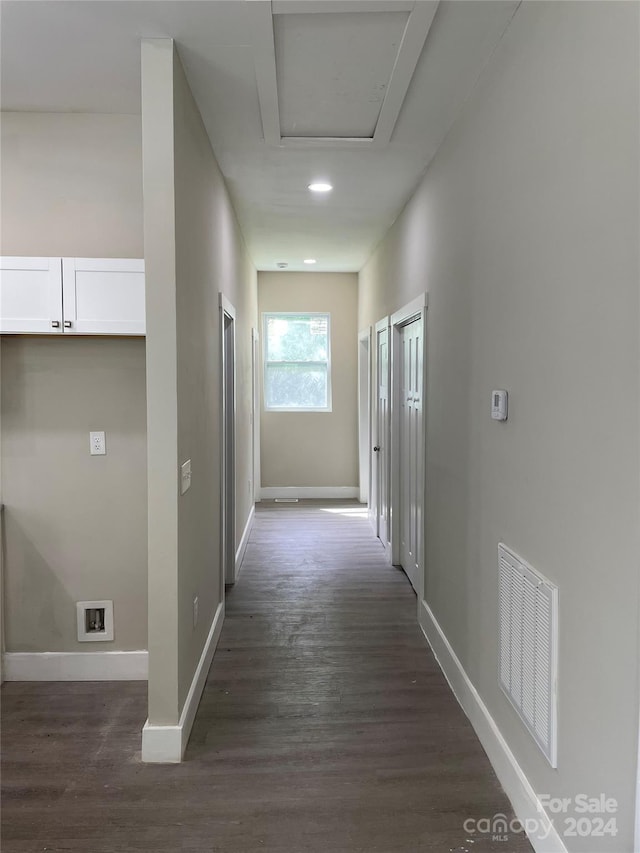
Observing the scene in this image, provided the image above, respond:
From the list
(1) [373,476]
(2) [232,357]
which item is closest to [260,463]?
(1) [373,476]

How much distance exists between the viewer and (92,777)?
1.96 metres

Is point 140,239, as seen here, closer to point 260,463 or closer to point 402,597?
point 402,597

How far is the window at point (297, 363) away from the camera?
261 inches

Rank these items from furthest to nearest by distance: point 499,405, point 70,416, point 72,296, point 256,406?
point 256,406 < point 70,416 < point 72,296 < point 499,405

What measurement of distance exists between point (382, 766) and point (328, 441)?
4.79m

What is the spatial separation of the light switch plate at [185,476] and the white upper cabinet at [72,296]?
60 cm

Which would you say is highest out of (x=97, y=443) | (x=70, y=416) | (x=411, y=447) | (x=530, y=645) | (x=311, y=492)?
(x=70, y=416)

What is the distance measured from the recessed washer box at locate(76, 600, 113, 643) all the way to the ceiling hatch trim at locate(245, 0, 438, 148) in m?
2.38

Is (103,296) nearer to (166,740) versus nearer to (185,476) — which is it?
(185,476)

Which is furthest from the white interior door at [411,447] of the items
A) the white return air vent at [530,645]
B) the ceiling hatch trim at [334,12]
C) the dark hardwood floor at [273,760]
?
the white return air vent at [530,645]

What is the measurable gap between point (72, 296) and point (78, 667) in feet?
5.70

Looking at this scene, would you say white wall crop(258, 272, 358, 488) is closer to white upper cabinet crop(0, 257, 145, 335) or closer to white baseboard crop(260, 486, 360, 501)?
white baseboard crop(260, 486, 360, 501)

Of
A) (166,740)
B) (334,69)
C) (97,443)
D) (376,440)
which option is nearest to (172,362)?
(97,443)

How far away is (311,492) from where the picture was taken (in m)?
6.71
